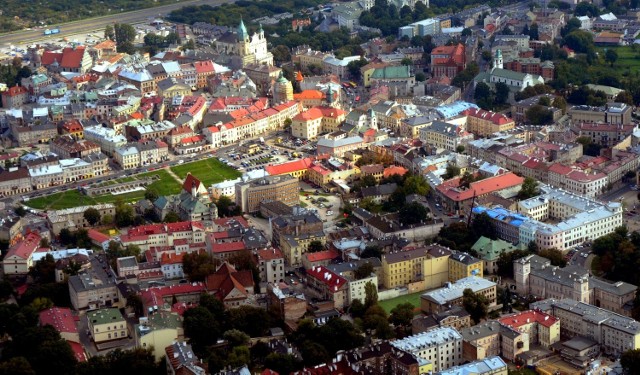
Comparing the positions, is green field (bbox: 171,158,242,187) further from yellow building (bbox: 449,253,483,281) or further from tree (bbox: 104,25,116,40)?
tree (bbox: 104,25,116,40)

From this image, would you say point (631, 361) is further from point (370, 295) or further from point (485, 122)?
point (485, 122)

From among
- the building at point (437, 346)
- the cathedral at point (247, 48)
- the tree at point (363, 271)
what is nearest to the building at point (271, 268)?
the tree at point (363, 271)

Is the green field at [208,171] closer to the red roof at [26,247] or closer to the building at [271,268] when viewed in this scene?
the red roof at [26,247]

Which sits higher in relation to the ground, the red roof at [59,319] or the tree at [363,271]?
the red roof at [59,319]

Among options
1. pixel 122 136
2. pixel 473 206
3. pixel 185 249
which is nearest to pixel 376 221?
pixel 473 206

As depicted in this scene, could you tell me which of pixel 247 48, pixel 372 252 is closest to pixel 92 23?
pixel 247 48
